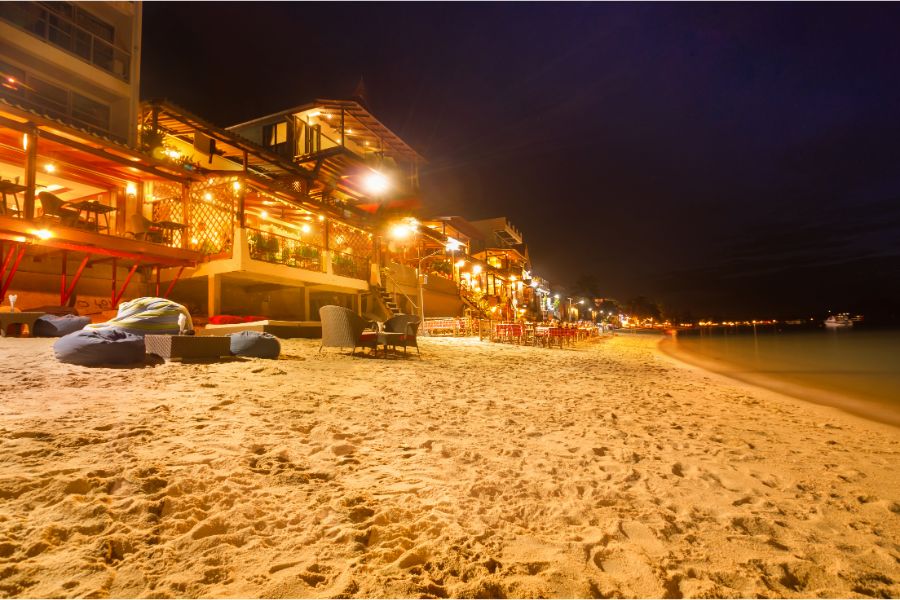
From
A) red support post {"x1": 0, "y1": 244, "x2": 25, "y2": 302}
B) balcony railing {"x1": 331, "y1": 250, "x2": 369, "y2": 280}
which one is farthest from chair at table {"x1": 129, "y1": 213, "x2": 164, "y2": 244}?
balcony railing {"x1": 331, "y1": 250, "x2": 369, "y2": 280}

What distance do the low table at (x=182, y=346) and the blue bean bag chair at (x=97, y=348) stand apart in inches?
19.6

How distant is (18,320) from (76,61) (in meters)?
9.52

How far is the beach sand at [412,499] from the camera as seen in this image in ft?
6.17

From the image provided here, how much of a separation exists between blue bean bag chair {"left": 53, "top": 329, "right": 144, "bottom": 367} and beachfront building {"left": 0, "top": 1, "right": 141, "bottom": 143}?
32.7 ft

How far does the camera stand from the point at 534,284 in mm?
41219

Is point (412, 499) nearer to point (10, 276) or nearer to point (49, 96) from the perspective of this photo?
point (10, 276)

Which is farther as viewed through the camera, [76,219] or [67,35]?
[67,35]

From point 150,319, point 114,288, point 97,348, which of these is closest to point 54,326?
point 150,319

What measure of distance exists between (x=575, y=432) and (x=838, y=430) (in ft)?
11.5

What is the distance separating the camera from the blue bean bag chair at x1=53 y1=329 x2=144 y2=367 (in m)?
5.46

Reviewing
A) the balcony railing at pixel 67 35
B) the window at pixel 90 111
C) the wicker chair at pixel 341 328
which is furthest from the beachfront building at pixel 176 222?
the wicker chair at pixel 341 328

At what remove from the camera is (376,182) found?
20.7 m

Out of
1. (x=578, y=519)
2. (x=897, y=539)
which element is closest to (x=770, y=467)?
(x=897, y=539)

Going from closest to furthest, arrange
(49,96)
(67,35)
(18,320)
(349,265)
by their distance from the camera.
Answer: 1. (18,320)
2. (49,96)
3. (67,35)
4. (349,265)
